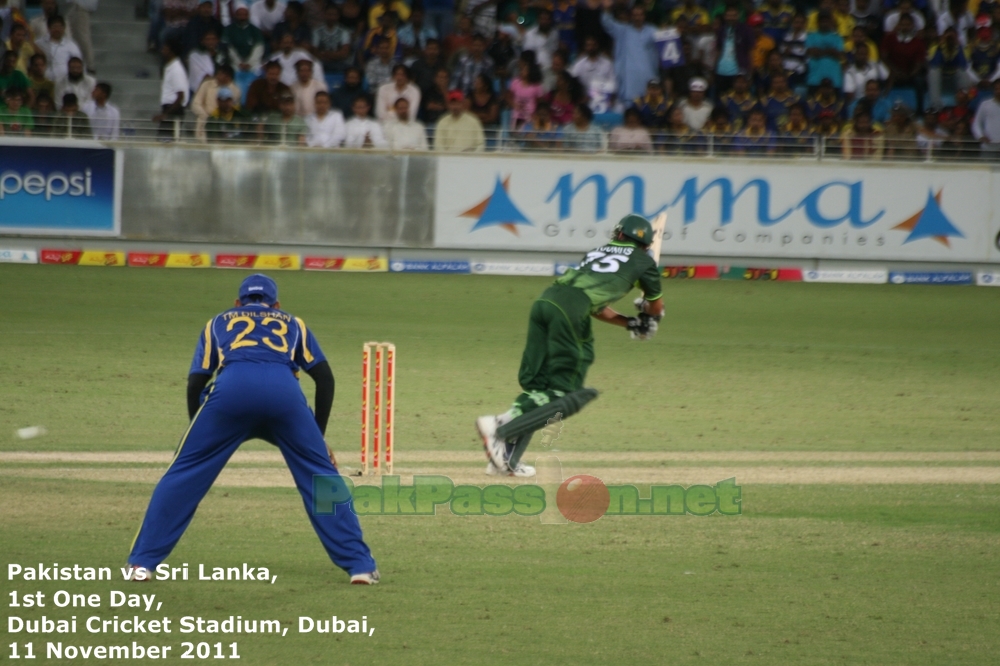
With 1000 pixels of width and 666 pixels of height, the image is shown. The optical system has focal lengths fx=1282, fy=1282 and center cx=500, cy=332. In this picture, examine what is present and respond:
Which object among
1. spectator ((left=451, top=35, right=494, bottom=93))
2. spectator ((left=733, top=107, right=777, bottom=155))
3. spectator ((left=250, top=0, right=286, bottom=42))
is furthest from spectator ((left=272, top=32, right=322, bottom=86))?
spectator ((left=733, top=107, right=777, bottom=155))

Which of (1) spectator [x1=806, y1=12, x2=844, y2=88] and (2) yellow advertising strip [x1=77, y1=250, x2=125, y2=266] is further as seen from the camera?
(1) spectator [x1=806, y1=12, x2=844, y2=88]

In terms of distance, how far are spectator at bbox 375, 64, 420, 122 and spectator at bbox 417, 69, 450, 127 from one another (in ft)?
0.60

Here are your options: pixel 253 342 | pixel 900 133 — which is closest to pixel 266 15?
pixel 900 133

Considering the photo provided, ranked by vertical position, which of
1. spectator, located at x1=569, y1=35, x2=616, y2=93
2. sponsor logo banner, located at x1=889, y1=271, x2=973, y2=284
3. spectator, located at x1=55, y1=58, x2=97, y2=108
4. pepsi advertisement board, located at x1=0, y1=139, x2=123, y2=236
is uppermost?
spectator, located at x1=569, y1=35, x2=616, y2=93

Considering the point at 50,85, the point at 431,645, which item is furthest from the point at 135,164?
the point at 431,645

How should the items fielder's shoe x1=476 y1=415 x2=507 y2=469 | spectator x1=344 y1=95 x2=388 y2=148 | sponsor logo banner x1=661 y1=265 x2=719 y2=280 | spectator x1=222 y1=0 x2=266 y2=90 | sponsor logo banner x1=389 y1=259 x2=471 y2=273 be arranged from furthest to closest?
spectator x1=222 y1=0 x2=266 y2=90, sponsor logo banner x1=661 y1=265 x2=719 y2=280, sponsor logo banner x1=389 y1=259 x2=471 y2=273, spectator x1=344 y1=95 x2=388 y2=148, fielder's shoe x1=476 y1=415 x2=507 y2=469

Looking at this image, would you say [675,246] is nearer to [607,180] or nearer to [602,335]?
[607,180]

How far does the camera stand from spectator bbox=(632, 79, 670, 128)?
62.1ft

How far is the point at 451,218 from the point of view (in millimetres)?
17969

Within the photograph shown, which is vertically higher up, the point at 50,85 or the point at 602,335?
the point at 50,85

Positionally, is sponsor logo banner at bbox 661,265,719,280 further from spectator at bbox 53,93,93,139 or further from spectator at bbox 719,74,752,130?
spectator at bbox 53,93,93,139

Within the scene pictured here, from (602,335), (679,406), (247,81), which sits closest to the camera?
(679,406)

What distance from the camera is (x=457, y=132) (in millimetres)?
18281

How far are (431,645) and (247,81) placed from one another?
50.8 ft
